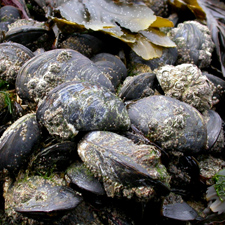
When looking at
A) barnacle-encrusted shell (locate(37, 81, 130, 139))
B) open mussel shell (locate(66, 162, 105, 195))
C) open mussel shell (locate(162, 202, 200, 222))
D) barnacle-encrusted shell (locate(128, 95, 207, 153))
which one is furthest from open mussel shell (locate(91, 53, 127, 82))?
open mussel shell (locate(162, 202, 200, 222))

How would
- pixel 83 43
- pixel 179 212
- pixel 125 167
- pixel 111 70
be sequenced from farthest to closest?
pixel 83 43 < pixel 111 70 < pixel 179 212 < pixel 125 167

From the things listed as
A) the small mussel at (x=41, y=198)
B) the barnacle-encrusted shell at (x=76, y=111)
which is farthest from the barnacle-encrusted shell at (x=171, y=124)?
the small mussel at (x=41, y=198)

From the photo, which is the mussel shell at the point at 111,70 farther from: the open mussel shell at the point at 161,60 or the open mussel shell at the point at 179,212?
the open mussel shell at the point at 179,212

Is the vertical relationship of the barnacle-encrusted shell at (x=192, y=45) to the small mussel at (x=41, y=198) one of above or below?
above

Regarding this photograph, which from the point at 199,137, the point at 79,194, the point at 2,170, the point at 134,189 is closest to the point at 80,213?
the point at 79,194

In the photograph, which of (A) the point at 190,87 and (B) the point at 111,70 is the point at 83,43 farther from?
(A) the point at 190,87

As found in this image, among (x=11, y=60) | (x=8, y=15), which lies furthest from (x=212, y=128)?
(x=8, y=15)
